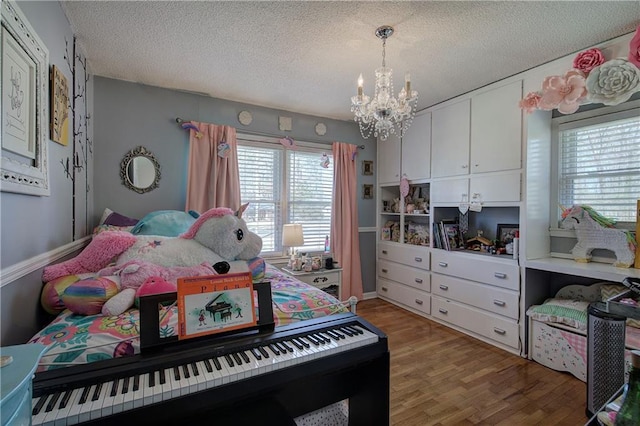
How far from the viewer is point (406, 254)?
3512mm

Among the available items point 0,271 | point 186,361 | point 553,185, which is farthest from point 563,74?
point 0,271

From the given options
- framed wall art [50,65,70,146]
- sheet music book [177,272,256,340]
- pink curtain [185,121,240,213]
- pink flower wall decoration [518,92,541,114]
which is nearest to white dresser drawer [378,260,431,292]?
pink flower wall decoration [518,92,541,114]

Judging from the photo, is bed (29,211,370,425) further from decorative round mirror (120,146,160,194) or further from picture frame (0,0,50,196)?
decorative round mirror (120,146,160,194)

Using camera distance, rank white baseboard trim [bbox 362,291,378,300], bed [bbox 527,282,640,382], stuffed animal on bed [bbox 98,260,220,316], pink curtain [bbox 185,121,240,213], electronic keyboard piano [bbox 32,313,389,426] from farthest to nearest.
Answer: white baseboard trim [bbox 362,291,378,300], pink curtain [bbox 185,121,240,213], bed [bbox 527,282,640,382], stuffed animal on bed [bbox 98,260,220,316], electronic keyboard piano [bbox 32,313,389,426]

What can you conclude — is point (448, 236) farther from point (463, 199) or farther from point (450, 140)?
point (450, 140)

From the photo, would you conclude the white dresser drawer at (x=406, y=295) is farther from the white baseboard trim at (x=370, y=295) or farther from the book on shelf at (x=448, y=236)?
the book on shelf at (x=448, y=236)

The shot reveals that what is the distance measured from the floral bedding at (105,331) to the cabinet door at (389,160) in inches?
104

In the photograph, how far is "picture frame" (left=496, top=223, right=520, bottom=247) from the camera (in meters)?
2.74

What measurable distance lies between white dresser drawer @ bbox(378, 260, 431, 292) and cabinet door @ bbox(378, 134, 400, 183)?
1.14 meters

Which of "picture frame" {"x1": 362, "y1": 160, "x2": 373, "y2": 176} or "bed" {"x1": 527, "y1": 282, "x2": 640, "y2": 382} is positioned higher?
"picture frame" {"x1": 362, "y1": 160, "x2": 373, "y2": 176}

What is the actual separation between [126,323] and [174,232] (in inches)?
48.5

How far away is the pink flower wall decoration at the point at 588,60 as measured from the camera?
75.1 inches

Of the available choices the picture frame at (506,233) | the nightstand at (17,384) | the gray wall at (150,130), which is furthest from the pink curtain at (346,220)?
the nightstand at (17,384)

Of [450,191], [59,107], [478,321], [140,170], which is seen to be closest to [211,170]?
[140,170]
